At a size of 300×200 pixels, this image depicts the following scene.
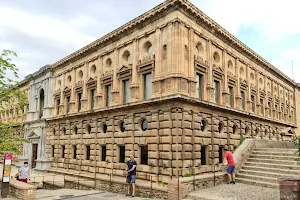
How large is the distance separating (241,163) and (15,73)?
643 inches

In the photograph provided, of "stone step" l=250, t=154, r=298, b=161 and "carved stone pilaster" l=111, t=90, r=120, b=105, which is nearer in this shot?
"stone step" l=250, t=154, r=298, b=161

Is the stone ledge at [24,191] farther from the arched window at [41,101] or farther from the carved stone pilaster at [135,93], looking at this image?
Answer: the arched window at [41,101]

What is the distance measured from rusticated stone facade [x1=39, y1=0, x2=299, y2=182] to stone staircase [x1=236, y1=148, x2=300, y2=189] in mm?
2030

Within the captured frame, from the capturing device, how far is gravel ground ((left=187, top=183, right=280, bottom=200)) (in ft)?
41.8

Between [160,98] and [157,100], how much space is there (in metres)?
0.22

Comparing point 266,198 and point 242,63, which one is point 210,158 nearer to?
point 266,198

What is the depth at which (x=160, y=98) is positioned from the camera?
16.5m

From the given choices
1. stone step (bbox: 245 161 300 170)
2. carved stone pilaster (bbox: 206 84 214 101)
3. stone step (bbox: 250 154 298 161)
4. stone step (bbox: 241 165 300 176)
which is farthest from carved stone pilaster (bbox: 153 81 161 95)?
stone step (bbox: 250 154 298 161)

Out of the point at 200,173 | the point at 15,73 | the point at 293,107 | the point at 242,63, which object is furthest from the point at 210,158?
the point at 293,107

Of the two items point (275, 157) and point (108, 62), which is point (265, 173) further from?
point (108, 62)

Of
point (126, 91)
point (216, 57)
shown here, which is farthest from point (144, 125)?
point (216, 57)

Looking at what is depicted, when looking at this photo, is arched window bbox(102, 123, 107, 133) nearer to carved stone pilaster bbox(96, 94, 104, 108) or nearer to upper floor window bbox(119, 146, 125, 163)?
carved stone pilaster bbox(96, 94, 104, 108)

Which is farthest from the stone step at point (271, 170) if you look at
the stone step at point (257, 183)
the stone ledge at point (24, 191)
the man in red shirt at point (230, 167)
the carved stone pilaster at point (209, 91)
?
the stone ledge at point (24, 191)

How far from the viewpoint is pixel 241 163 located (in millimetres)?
18344
